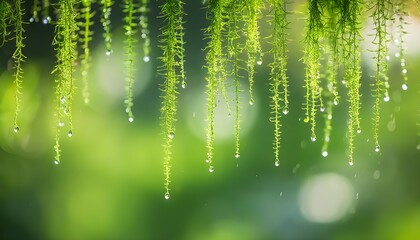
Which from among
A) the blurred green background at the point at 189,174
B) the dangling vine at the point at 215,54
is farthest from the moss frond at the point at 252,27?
the blurred green background at the point at 189,174

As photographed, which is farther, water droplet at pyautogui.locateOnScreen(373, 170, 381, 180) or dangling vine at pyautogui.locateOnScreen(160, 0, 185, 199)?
water droplet at pyautogui.locateOnScreen(373, 170, 381, 180)

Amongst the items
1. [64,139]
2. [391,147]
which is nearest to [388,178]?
[391,147]

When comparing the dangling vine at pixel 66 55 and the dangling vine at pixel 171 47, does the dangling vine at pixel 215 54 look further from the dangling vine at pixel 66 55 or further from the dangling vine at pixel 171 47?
the dangling vine at pixel 66 55

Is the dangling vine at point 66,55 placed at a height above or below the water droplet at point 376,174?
below

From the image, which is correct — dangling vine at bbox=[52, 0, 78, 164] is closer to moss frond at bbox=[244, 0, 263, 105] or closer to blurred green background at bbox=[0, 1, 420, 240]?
moss frond at bbox=[244, 0, 263, 105]

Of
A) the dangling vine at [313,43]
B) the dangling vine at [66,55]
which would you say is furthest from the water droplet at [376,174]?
the dangling vine at [66,55]

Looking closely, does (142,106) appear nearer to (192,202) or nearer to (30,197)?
(192,202)

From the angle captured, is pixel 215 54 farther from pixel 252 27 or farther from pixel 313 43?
pixel 313 43

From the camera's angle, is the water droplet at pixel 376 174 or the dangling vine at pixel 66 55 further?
the water droplet at pixel 376 174

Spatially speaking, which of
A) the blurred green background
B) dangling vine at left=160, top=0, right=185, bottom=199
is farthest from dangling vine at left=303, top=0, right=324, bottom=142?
the blurred green background
